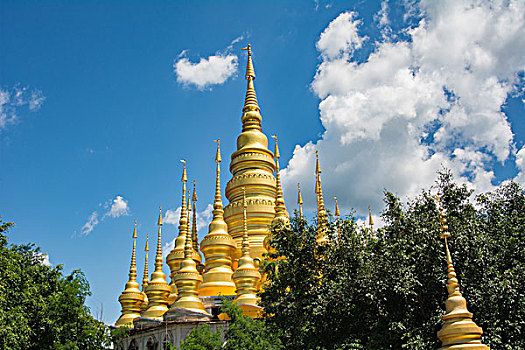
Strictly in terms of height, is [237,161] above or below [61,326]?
above

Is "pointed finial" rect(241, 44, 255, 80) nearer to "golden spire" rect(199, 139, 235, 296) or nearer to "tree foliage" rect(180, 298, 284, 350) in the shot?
"golden spire" rect(199, 139, 235, 296)

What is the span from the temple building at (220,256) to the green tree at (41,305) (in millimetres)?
4812

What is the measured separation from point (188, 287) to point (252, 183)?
1132 cm

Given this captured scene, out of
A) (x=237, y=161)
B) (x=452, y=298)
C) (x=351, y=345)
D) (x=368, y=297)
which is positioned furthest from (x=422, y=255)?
(x=237, y=161)

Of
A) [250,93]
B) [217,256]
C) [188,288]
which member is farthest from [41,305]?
[250,93]

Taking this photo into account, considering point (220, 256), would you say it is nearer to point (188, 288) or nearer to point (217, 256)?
point (217, 256)

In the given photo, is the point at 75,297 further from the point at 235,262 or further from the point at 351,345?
the point at 351,345

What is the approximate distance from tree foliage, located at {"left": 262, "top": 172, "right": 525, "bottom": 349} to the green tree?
10098 millimetres

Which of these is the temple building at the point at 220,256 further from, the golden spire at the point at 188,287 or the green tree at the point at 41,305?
the green tree at the point at 41,305

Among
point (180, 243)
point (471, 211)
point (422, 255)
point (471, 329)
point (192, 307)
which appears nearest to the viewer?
point (471, 329)

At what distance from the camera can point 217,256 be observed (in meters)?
37.8

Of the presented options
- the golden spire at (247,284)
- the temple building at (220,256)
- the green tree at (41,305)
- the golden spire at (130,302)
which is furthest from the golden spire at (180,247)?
the green tree at (41,305)

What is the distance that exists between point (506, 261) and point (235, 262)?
68.8 ft

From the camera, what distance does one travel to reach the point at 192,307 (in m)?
32.7
